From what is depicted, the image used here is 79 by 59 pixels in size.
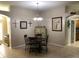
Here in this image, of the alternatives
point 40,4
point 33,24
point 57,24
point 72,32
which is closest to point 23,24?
point 33,24

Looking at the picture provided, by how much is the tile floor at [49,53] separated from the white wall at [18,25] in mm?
162

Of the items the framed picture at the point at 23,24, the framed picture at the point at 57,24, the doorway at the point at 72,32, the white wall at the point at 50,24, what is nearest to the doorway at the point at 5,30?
the framed picture at the point at 23,24

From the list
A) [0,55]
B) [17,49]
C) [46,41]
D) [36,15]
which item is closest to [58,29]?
[46,41]

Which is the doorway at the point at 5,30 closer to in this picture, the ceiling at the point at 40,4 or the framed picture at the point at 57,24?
the ceiling at the point at 40,4

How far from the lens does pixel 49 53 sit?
2.28 metres

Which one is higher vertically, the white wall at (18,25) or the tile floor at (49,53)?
the white wall at (18,25)

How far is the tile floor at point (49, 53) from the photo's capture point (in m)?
2.22

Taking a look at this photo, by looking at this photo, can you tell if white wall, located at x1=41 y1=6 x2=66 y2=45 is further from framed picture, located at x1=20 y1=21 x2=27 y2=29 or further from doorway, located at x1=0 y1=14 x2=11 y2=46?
doorway, located at x1=0 y1=14 x2=11 y2=46

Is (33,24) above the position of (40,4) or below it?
below

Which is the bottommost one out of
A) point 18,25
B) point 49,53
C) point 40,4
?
point 49,53

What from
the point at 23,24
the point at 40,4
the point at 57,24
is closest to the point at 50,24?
the point at 57,24

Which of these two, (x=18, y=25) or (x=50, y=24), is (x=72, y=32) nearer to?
(x=50, y=24)

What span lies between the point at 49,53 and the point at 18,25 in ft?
2.93

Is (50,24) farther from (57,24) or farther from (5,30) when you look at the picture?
(5,30)
